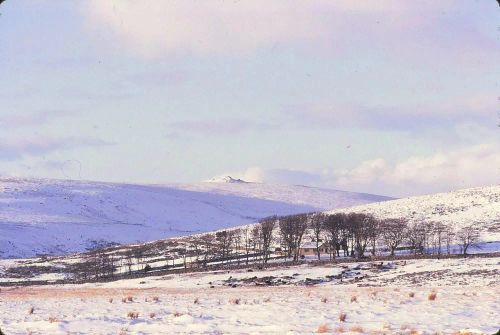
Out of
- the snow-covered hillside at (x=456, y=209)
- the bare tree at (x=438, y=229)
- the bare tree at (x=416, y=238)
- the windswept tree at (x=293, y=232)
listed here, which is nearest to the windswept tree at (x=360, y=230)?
the bare tree at (x=416, y=238)

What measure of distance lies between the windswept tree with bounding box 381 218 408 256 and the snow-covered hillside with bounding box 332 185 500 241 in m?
7.59

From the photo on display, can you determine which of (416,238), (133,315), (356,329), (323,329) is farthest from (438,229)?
(323,329)

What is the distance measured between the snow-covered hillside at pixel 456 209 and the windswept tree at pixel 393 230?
24.9ft

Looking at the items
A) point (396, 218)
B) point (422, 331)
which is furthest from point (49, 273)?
point (422, 331)

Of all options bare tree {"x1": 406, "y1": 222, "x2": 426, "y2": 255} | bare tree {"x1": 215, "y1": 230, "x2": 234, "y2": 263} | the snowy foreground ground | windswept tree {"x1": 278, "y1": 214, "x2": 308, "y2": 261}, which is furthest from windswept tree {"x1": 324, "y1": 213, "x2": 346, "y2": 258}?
the snowy foreground ground

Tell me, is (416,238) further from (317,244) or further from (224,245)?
(224,245)

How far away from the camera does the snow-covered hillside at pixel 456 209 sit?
442ft

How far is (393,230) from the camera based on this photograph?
12181 centimetres

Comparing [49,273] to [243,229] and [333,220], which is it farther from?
[243,229]

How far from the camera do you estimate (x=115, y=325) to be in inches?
883

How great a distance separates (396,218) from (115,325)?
133 meters

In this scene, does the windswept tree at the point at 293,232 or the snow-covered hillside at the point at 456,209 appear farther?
the snow-covered hillside at the point at 456,209

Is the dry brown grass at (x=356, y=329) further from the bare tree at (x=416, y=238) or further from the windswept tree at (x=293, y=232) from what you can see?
the windswept tree at (x=293, y=232)

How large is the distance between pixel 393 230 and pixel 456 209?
38732 millimetres
